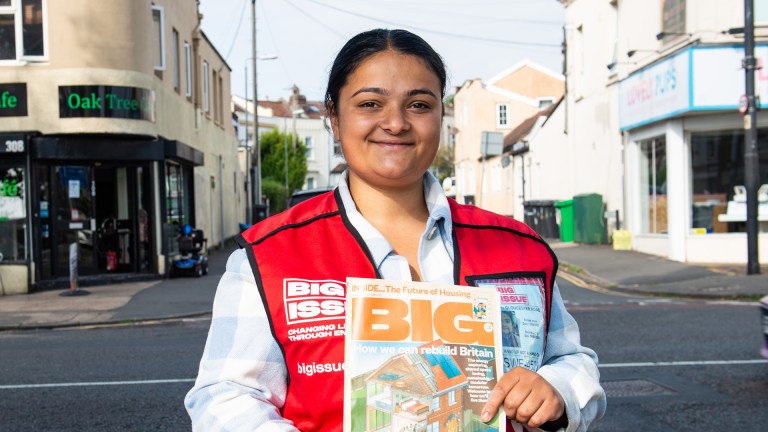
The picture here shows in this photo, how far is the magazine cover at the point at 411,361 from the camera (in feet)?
5.74

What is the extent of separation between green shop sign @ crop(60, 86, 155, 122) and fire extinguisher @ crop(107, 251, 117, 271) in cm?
325

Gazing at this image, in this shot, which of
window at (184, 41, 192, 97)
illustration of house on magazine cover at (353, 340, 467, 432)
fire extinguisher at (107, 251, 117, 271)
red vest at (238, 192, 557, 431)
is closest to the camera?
illustration of house on magazine cover at (353, 340, 467, 432)

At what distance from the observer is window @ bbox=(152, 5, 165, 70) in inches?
734

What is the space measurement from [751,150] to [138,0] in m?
12.6

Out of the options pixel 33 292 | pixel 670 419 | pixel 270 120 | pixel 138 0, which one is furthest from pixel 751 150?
pixel 270 120

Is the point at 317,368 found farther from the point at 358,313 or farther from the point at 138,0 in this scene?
the point at 138,0

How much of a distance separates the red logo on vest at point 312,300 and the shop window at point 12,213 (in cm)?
1584

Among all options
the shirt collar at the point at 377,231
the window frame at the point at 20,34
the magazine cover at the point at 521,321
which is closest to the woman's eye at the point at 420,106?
the shirt collar at the point at 377,231

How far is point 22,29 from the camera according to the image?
16422mm

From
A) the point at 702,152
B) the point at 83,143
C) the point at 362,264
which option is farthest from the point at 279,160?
the point at 362,264

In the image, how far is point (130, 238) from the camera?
18531 mm

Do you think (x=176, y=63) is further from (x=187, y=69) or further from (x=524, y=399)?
(x=524, y=399)

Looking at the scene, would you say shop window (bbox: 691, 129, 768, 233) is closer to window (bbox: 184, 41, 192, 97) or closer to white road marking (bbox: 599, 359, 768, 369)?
white road marking (bbox: 599, 359, 768, 369)

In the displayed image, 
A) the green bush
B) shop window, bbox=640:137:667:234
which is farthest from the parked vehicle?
the green bush
